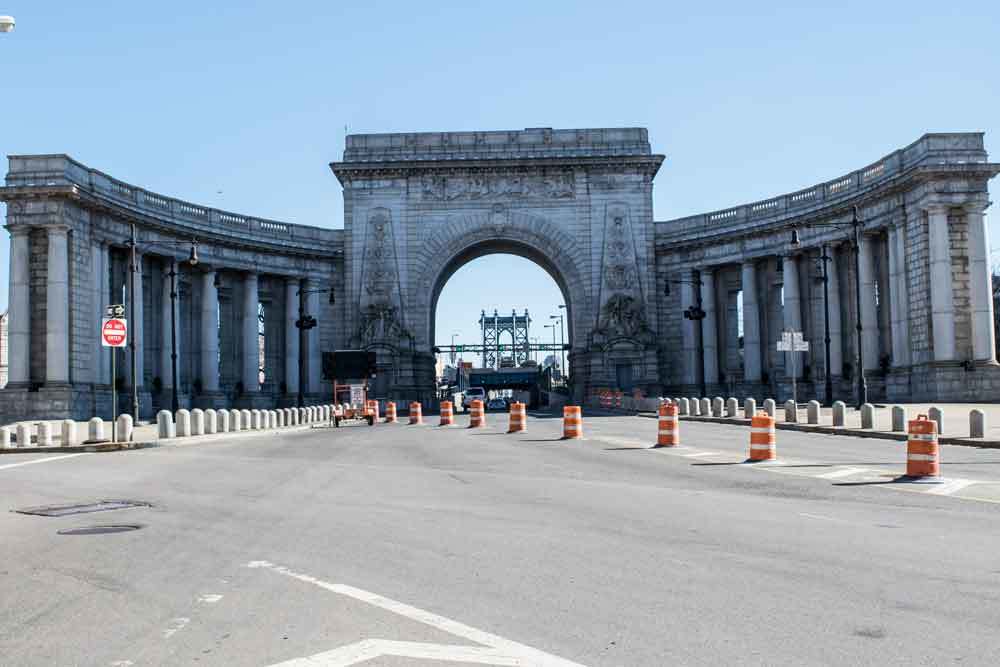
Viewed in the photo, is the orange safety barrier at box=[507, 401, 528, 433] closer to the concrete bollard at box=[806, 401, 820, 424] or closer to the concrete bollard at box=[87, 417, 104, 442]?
the concrete bollard at box=[806, 401, 820, 424]

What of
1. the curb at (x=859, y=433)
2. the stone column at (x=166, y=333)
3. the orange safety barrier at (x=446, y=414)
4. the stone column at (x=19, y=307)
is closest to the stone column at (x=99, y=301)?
the stone column at (x=19, y=307)

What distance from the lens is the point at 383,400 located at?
7294 cm

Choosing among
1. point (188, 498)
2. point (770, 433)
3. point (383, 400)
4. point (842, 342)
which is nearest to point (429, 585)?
point (188, 498)

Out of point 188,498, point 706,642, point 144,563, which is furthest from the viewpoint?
point 188,498

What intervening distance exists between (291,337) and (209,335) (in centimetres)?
904

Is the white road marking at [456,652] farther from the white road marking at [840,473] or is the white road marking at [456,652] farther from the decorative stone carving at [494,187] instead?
the decorative stone carving at [494,187]

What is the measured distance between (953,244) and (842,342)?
12.9m

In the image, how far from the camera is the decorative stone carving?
75812mm

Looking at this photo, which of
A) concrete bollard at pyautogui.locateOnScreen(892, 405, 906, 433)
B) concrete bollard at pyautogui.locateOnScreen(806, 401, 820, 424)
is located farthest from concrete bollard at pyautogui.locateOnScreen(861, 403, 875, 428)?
concrete bollard at pyautogui.locateOnScreen(806, 401, 820, 424)

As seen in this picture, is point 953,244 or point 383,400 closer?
point 953,244

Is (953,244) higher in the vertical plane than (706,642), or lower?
higher

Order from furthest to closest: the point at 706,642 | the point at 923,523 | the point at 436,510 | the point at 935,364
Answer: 1. the point at 935,364
2. the point at 436,510
3. the point at 923,523
4. the point at 706,642

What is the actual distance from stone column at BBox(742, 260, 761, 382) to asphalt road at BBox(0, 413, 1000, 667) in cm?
5038

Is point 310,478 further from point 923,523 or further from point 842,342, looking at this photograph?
point 842,342
